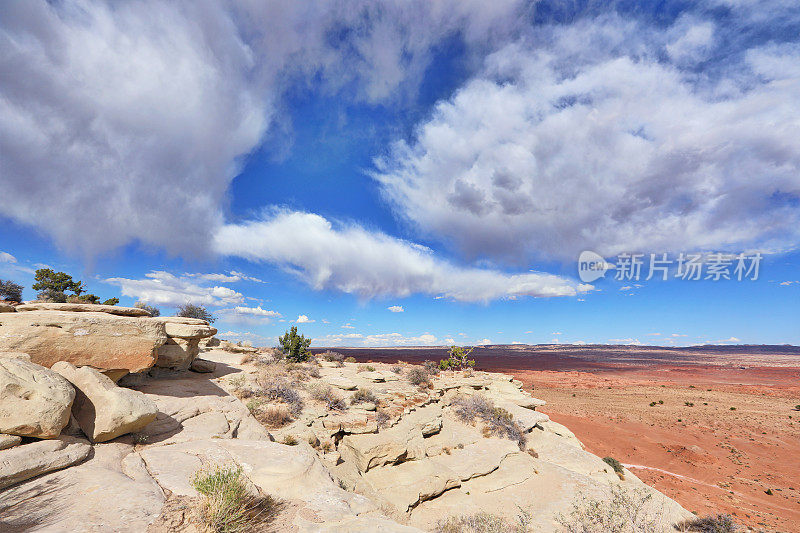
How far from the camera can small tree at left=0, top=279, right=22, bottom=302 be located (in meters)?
28.9

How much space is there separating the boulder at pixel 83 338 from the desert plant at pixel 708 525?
759 inches

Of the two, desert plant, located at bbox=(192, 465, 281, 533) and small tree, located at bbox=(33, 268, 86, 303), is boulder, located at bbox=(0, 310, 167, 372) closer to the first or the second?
desert plant, located at bbox=(192, 465, 281, 533)

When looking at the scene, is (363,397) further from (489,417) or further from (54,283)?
(54,283)

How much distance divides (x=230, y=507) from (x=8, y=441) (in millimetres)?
4386

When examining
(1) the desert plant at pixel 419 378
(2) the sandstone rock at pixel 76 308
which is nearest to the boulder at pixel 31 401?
(2) the sandstone rock at pixel 76 308

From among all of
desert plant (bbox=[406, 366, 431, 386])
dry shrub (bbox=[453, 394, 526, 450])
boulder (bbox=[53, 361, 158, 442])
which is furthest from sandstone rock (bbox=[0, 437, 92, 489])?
desert plant (bbox=[406, 366, 431, 386])

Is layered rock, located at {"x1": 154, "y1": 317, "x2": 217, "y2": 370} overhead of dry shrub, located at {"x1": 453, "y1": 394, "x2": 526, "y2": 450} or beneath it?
overhead

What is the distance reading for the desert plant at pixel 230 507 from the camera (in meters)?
3.90

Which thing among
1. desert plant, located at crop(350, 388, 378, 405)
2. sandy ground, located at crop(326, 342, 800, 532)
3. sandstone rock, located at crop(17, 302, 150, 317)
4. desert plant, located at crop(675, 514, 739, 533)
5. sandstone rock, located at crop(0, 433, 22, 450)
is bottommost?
sandy ground, located at crop(326, 342, 800, 532)

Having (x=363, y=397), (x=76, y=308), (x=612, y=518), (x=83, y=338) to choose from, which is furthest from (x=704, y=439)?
(x=76, y=308)

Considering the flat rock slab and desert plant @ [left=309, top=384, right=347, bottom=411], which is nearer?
the flat rock slab

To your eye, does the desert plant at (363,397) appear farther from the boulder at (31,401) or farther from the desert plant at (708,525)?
the desert plant at (708,525)

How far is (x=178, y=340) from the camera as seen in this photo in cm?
1176

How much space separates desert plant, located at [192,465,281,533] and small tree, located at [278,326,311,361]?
62.6ft
